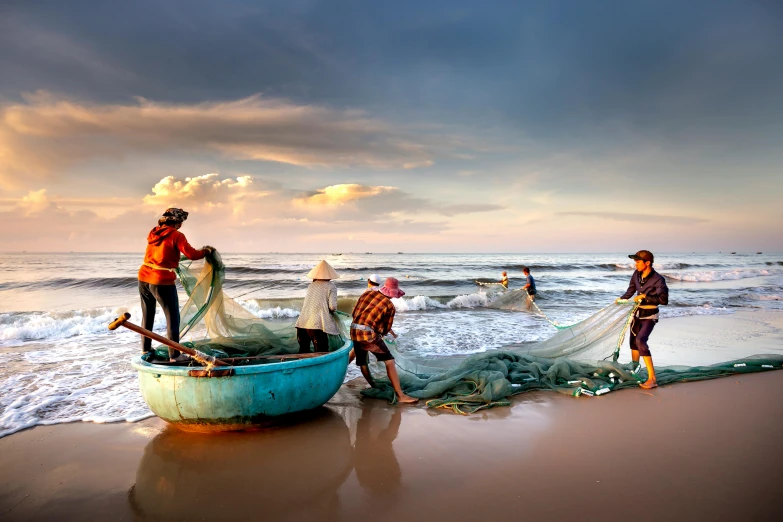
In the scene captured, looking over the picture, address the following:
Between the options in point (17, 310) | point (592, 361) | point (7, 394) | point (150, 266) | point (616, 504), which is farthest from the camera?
point (17, 310)

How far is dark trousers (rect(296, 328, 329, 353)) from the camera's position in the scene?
206 inches

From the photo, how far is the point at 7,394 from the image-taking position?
545 centimetres

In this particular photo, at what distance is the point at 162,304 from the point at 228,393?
150 cm

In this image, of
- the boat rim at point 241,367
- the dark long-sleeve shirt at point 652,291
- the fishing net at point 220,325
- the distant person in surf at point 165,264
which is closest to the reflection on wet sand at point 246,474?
the boat rim at point 241,367

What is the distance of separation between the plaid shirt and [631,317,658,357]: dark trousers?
3.32 meters

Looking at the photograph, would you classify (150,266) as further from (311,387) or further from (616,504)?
(616,504)

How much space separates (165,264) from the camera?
4.62 meters

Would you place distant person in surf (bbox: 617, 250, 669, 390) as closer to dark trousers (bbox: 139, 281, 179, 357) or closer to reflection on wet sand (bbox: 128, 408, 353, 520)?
reflection on wet sand (bbox: 128, 408, 353, 520)

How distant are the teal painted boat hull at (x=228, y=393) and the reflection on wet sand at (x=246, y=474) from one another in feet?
0.72

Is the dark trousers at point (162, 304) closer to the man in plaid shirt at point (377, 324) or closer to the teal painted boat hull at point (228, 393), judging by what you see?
the teal painted boat hull at point (228, 393)

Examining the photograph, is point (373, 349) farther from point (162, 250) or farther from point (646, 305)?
point (646, 305)

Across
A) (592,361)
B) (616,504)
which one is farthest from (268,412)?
(592,361)

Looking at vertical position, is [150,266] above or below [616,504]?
above

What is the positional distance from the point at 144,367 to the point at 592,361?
5548mm
